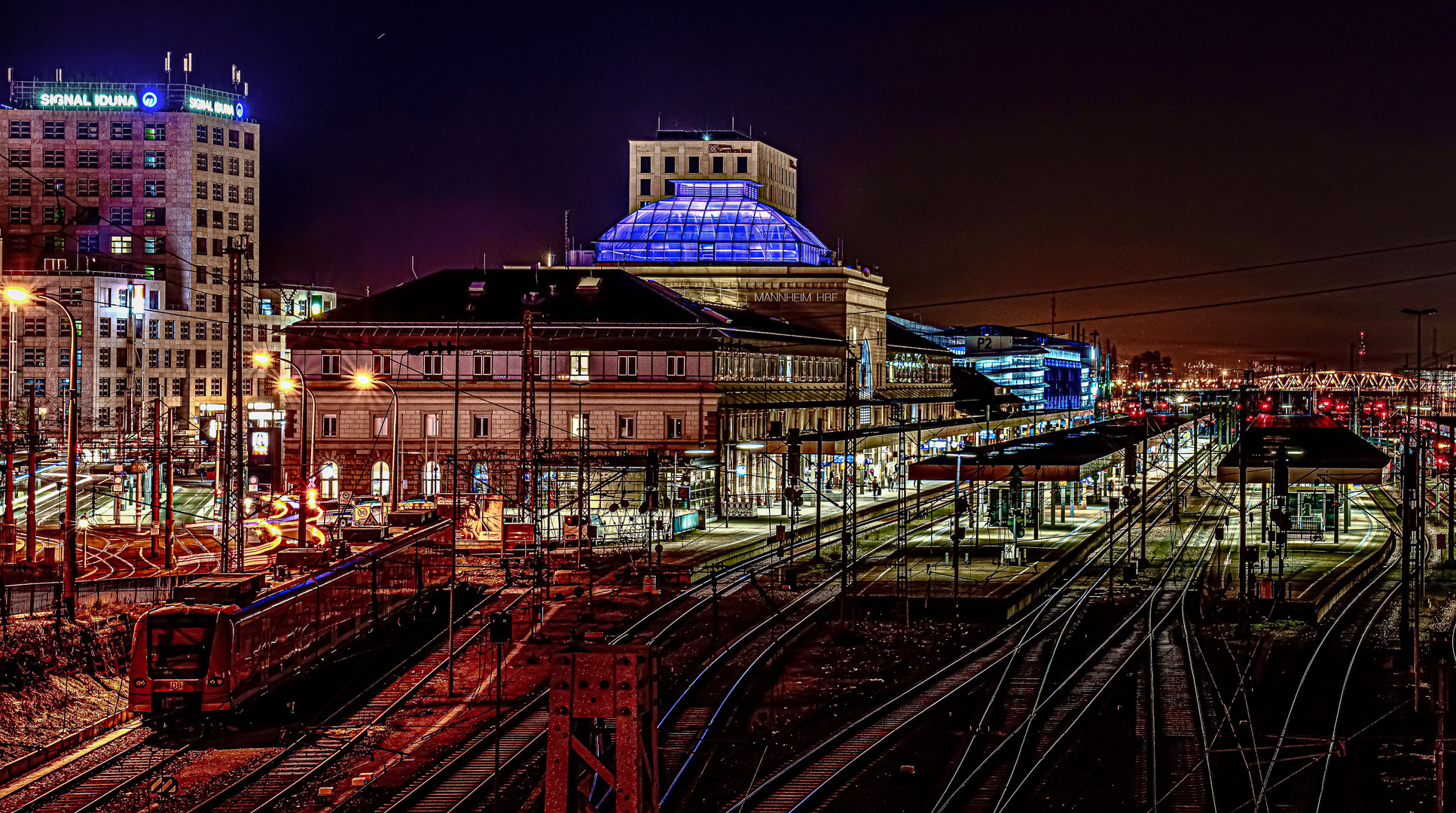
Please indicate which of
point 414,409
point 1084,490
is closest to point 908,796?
point 414,409

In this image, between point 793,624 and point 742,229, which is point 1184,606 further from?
point 742,229

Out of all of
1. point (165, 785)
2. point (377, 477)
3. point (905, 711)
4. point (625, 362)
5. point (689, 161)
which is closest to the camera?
point (165, 785)

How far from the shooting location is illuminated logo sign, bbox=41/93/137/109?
383 ft

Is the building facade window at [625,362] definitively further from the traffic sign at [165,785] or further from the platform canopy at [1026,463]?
the traffic sign at [165,785]

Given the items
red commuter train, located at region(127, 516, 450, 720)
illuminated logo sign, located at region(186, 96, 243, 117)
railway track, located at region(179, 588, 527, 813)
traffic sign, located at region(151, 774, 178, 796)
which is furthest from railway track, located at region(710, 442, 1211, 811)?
illuminated logo sign, located at region(186, 96, 243, 117)

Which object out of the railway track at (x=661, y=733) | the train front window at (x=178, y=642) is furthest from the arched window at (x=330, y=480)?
the train front window at (x=178, y=642)

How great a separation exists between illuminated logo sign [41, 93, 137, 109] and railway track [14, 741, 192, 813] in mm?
103221

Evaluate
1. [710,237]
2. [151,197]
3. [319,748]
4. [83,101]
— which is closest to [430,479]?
[710,237]

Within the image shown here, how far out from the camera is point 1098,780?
890 inches

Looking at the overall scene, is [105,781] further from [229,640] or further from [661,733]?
[661,733]

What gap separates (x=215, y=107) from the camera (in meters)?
120

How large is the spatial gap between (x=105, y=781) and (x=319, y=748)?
323cm

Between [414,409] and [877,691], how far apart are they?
48.0 metres

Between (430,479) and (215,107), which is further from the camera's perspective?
(215,107)
